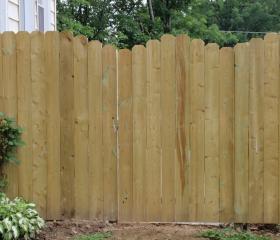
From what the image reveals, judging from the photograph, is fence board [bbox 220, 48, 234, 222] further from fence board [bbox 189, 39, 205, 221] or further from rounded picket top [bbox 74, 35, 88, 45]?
rounded picket top [bbox 74, 35, 88, 45]

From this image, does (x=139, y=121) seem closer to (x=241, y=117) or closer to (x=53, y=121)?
(x=53, y=121)

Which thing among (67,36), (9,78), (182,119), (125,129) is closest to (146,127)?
(125,129)

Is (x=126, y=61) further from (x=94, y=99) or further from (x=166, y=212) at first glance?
(x=166, y=212)

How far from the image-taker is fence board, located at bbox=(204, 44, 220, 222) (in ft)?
17.0

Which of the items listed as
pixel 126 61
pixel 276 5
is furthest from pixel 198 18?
pixel 126 61

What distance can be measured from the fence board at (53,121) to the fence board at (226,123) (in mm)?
1761

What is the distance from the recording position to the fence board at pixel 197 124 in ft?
17.1

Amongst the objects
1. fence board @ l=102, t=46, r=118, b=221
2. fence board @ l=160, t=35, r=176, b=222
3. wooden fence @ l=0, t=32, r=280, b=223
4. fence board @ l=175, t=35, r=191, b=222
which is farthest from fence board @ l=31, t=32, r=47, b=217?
fence board @ l=175, t=35, r=191, b=222

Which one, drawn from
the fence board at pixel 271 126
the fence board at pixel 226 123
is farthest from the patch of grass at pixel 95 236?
the fence board at pixel 271 126

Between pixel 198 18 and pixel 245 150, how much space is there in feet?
58.3

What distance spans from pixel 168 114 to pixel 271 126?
1.09m

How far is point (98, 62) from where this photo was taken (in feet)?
17.4

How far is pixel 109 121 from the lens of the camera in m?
5.31

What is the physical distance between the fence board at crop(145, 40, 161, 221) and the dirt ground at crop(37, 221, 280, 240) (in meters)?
0.25
